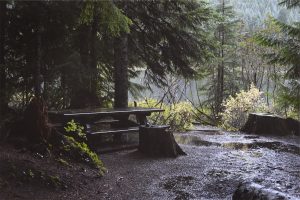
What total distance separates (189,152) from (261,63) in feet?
48.5

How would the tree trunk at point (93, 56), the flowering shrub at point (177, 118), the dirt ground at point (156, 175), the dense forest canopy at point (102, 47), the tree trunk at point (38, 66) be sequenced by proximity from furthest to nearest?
1. the flowering shrub at point (177, 118)
2. the tree trunk at point (93, 56)
3. the tree trunk at point (38, 66)
4. the dense forest canopy at point (102, 47)
5. the dirt ground at point (156, 175)

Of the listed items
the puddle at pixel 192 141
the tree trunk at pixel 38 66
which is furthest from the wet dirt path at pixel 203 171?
the tree trunk at pixel 38 66

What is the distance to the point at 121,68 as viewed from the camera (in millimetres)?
9891

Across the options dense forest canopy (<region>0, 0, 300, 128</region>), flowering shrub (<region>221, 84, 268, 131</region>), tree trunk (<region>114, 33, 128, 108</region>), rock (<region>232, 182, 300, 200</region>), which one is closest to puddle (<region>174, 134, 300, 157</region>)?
dense forest canopy (<region>0, 0, 300, 128</region>)

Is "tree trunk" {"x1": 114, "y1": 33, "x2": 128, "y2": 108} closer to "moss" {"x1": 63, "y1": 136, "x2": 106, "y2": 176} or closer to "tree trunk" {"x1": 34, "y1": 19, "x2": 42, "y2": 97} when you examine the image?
"tree trunk" {"x1": 34, "y1": 19, "x2": 42, "y2": 97}

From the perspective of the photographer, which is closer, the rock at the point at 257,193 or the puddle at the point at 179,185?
the rock at the point at 257,193

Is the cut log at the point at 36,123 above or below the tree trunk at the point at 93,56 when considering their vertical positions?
below

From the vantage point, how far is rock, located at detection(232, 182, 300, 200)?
394cm

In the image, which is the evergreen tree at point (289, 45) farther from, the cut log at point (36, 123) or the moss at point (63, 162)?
the cut log at point (36, 123)

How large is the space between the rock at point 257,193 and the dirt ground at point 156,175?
433 mm

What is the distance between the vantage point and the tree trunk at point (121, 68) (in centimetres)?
984

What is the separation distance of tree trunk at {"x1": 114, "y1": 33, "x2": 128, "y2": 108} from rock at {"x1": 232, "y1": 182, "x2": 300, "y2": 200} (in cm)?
577

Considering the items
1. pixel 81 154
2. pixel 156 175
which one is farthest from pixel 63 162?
pixel 156 175

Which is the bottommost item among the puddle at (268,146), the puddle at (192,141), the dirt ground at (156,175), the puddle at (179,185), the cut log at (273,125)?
the puddle at (179,185)
